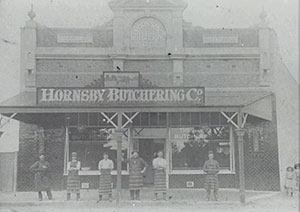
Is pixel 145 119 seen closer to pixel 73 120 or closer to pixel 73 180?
pixel 73 120

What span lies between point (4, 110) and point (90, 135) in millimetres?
4088

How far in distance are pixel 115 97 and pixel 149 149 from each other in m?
3.79

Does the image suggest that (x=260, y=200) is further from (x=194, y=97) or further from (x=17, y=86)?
(x=17, y=86)

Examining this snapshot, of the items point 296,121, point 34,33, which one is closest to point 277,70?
point 296,121

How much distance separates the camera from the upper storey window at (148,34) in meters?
16.8

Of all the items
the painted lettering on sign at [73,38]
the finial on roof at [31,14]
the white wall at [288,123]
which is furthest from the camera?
the painted lettering on sign at [73,38]

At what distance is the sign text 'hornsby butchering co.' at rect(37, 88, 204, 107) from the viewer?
13.3 m

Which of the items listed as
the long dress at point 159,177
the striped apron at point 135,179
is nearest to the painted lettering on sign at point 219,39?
the long dress at point 159,177

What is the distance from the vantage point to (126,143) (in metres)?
16.4

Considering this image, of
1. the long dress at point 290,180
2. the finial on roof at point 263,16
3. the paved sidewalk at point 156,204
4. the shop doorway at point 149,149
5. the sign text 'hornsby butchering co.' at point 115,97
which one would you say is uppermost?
the finial on roof at point 263,16

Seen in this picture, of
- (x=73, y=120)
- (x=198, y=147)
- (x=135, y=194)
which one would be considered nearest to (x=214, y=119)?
(x=198, y=147)

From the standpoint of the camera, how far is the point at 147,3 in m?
17.0

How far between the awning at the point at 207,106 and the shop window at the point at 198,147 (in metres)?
1.33

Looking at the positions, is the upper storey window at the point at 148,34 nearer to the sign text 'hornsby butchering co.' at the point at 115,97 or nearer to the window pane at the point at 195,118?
the window pane at the point at 195,118
